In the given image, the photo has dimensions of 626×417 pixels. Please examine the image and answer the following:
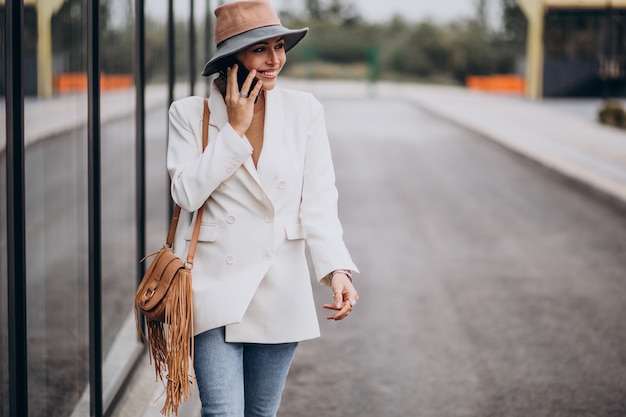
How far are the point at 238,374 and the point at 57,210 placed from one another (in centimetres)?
115

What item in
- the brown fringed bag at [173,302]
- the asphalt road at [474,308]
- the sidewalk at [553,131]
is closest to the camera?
the brown fringed bag at [173,302]

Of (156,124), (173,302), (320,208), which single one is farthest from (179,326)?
(156,124)

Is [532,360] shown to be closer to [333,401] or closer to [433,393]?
[433,393]

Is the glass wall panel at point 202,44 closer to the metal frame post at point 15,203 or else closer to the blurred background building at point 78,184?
the blurred background building at point 78,184

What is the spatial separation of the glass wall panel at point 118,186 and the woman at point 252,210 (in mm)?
1816

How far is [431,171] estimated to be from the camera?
1661cm

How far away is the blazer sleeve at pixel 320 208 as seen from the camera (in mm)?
3186

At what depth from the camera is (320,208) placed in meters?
3.22

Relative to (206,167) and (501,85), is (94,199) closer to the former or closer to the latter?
(206,167)

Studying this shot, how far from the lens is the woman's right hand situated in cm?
310

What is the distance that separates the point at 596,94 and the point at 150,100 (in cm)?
3419

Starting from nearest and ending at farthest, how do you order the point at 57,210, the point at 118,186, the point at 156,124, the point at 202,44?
the point at 57,210 → the point at 118,186 → the point at 156,124 → the point at 202,44

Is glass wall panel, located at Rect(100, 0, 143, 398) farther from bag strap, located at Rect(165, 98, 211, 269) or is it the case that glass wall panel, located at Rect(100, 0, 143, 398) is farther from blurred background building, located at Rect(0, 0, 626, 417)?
bag strap, located at Rect(165, 98, 211, 269)

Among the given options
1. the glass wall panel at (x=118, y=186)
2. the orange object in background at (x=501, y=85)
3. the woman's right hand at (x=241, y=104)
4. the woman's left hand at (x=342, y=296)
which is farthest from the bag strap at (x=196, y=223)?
the orange object in background at (x=501, y=85)
